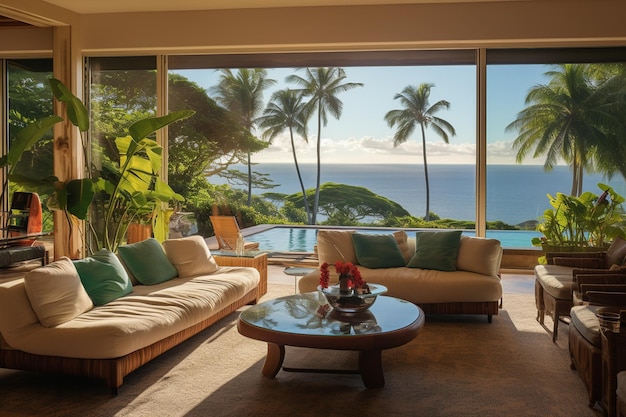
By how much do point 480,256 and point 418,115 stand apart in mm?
7668

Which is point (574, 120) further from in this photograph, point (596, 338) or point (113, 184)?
point (113, 184)

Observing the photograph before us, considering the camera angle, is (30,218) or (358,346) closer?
(358,346)

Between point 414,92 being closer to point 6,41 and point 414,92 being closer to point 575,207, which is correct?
point 575,207

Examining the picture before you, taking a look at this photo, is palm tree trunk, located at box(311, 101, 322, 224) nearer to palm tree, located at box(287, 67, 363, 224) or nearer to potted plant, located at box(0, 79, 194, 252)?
palm tree, located at box(287, 67, 363, 224)

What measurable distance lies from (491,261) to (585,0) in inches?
145

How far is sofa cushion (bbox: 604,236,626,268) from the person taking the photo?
17.9ft

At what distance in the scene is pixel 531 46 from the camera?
27.0ft

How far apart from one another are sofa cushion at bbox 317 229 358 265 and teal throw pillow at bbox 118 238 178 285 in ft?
5.22

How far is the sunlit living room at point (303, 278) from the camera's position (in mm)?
4016

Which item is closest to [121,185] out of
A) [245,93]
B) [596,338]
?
[245,93]

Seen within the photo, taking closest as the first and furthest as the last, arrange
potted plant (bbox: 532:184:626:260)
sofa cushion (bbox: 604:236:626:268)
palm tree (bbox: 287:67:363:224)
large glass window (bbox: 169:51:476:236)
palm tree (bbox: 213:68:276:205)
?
sofa cushion (bbox: 604:236:626:268)
potted plant (bbox: 532:184:626:260)
palm tree (bbox: 213:68:276:205)
large glass window (bbox: 169:51:476:236)
palm tree (bbox: 287:67:363:224)

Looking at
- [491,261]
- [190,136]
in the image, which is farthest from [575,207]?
[190,136]

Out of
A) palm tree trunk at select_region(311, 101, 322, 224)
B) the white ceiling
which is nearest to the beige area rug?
the white ceiling

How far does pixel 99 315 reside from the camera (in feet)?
14.7
